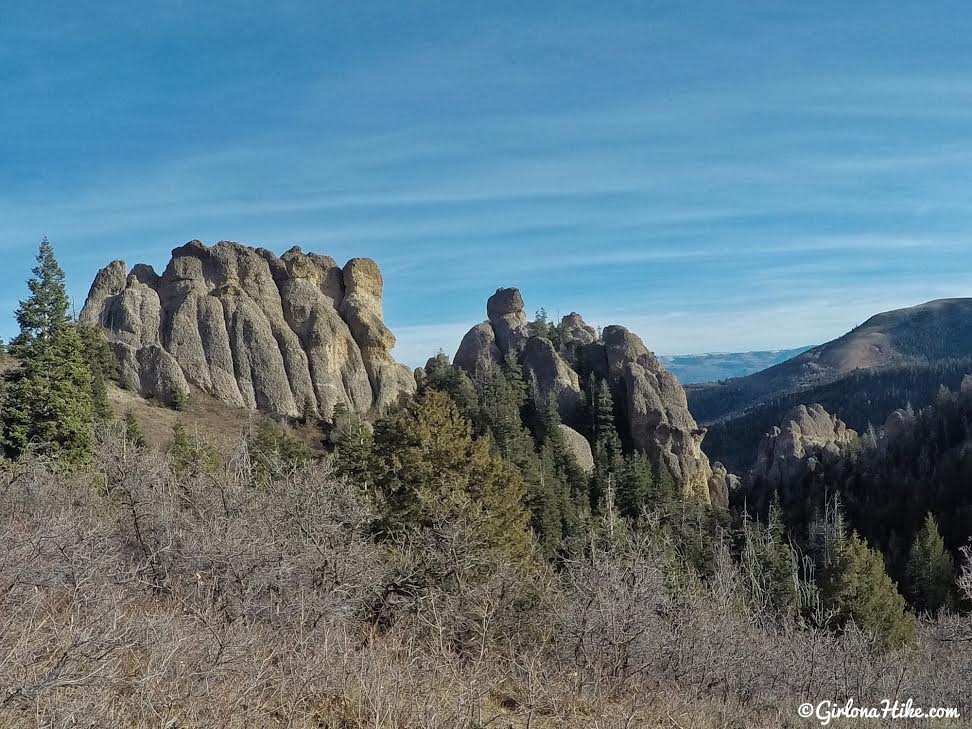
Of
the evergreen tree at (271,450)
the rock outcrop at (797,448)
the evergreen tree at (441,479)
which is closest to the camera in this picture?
the evergreen tree at (441,479)


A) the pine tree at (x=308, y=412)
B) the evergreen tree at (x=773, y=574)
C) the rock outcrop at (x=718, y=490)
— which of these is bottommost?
the evergreen tree at (x=773, y=574)

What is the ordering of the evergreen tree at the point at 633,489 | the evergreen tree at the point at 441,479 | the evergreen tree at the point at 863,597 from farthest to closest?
the evergreen tree at the point at 633,489
the evergreen tree at the point at 863,597
the evergreen tree at the point at 441,479

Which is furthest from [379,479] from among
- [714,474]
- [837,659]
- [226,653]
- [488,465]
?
[714,474]

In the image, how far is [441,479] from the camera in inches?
904

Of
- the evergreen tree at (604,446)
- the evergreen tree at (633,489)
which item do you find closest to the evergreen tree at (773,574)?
the evergreen tree at (633,489)

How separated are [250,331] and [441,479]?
117ft

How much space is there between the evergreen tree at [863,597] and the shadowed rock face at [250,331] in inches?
1380

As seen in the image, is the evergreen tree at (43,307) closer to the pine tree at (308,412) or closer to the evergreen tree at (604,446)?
the pine tree at (308,412)

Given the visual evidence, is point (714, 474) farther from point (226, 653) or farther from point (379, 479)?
point (226, 653)

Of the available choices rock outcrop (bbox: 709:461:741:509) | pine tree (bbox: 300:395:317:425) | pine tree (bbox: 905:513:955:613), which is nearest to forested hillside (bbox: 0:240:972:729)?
pine tree (bbox: 905:513:955:613)

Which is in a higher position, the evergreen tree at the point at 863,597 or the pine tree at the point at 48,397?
the pine tree at the point at 48,397

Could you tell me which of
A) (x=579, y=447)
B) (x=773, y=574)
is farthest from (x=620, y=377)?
(x=773, y=574)

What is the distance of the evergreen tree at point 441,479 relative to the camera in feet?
71.4

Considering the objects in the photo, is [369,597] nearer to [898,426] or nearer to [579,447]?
[579,447]
